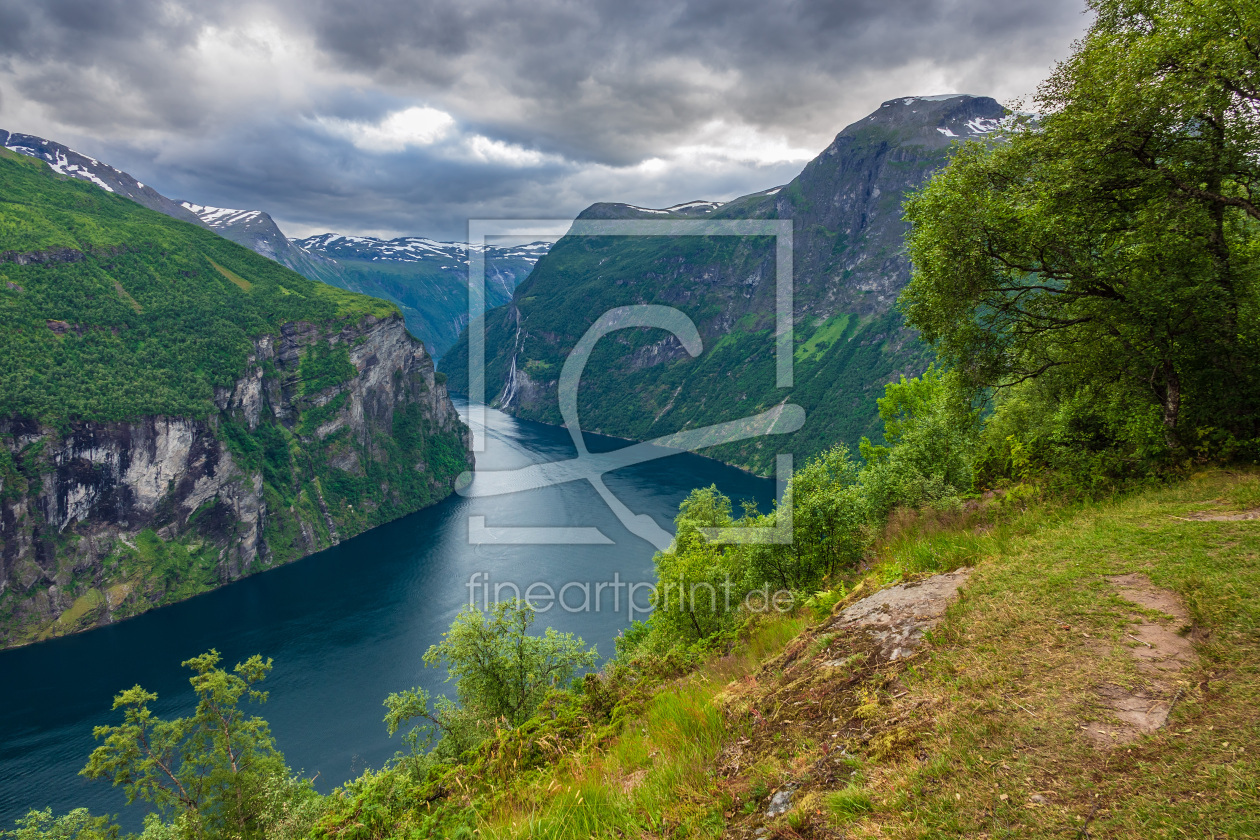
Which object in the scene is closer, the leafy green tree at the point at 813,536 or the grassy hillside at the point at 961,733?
the grassy hillside at the point at 961,733

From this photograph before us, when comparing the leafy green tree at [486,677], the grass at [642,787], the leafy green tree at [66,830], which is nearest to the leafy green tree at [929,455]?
the grass at [642,787]

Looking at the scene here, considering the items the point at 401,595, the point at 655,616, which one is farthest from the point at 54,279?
the point at 655,616

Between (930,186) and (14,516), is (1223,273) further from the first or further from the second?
(14,516)

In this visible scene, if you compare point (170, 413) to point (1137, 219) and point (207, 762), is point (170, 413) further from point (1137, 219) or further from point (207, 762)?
point (1137, 219)

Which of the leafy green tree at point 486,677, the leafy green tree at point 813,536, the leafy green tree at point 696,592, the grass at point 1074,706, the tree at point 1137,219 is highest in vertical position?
the tree at point 1137,219

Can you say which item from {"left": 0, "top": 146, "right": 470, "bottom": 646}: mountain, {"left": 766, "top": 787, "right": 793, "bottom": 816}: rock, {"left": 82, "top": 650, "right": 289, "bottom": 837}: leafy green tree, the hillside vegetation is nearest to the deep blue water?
{"left": 0, "top": 146, "right": 470, "bottom": 646}: mountain

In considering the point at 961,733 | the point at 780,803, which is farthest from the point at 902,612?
the point at 780,803

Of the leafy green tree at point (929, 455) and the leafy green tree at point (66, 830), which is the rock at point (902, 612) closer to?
the leafy green tree at point (929, 455)
